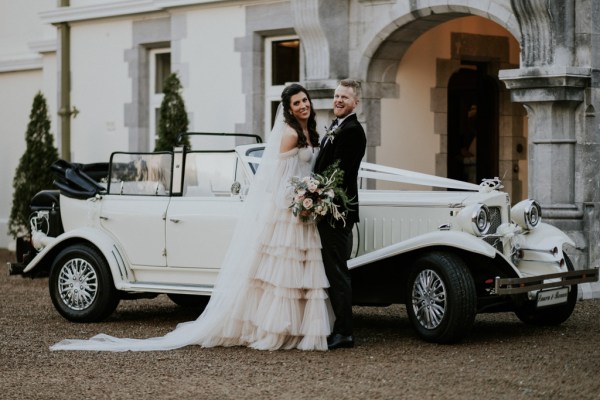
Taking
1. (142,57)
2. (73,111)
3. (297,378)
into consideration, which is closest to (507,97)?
(142,57)

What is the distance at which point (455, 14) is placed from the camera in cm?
1340

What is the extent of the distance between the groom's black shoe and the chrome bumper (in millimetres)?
1133

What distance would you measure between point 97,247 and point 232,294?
1926 mm

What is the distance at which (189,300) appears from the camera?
37.7 feet

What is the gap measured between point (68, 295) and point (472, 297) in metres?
3.77

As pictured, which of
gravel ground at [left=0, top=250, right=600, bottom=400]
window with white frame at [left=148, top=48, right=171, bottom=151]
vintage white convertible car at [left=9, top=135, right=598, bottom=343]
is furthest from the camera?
window with white frame at [left=148, top=48, right=171, bottom=151]

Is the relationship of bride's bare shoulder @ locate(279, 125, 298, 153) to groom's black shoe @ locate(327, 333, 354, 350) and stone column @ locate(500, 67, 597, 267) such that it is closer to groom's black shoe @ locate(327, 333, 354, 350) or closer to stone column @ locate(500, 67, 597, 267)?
groom's black shoe @ locate(327, 333, 354, 350)

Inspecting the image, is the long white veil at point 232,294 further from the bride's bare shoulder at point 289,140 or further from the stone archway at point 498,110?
the stone archway at point 498,110

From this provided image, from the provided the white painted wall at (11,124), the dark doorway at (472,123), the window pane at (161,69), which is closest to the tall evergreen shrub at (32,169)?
the white painted wall at (11,124)

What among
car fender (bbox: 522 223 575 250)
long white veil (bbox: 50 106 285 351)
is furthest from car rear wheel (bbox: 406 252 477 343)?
long white veil (bbox: 50 106 285 351)

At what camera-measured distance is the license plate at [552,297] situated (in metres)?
9.19

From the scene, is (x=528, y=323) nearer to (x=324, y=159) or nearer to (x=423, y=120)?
(x=324, y=159)

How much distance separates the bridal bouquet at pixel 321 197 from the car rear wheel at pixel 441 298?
0.72 m

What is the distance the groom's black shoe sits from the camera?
28.8 feet
